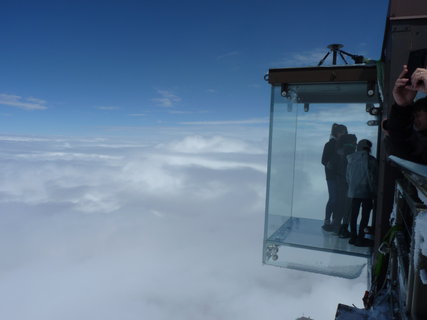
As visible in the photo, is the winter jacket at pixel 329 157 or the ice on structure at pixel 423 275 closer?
the ice on structure at pixel 423 275

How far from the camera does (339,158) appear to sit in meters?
6.21

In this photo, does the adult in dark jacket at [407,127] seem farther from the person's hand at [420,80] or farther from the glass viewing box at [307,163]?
the glass viewing box at [307,163]

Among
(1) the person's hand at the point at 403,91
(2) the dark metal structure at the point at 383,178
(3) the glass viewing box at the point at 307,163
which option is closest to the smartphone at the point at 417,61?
(1) the person's hand at the point at 403,91

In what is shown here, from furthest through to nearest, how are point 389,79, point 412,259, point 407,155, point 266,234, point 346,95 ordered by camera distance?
point 266,234, point 346,95, point 389,79, point 407,155, point 412,259

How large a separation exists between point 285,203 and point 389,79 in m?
3.10

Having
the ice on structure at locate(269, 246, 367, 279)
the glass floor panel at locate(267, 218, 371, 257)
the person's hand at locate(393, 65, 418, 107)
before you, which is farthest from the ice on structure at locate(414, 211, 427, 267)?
the ice on structure at locate(269, 246, 367, 279)

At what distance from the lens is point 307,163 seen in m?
6.66

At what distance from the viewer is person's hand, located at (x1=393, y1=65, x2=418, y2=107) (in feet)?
7.70

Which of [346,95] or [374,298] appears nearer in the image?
[374,298]

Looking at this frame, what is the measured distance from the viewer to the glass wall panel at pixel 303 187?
6.04 metres

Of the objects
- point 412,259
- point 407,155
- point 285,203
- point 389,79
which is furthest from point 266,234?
point 412,259

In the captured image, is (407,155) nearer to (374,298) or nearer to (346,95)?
(374,298)

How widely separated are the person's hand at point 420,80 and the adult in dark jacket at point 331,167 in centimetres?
410

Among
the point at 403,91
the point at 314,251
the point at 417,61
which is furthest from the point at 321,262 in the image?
the point at 417,61
